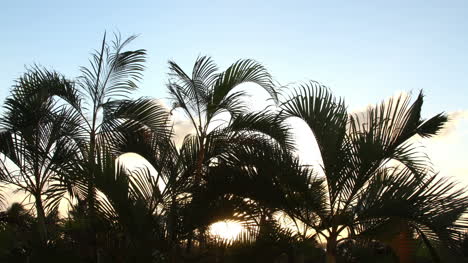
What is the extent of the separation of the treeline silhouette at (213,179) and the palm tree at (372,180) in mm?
13

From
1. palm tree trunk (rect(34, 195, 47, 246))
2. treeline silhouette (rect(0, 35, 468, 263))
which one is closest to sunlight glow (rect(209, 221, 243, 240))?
treeline silhouette (rect(0, 35, 468, 263))

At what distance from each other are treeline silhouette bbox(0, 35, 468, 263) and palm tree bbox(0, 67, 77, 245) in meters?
0.02

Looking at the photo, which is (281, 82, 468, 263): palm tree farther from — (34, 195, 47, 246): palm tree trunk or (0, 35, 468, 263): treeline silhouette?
(34, 195, 47, 246): palm tree trunk

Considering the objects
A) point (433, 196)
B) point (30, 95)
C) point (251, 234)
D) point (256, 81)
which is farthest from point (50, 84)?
point (433, 196)

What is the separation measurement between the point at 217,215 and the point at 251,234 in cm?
72

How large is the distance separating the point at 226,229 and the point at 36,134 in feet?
9.73

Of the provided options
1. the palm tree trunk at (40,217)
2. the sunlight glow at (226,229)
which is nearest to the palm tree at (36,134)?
the palm tree trunk at (40,217)

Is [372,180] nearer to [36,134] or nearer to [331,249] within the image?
[331,249]

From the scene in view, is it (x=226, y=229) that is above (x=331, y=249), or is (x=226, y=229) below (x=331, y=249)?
above

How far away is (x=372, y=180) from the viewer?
582cm

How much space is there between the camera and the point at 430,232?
551cm

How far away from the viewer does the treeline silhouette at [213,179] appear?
5336mm

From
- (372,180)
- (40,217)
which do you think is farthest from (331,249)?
(40,217)

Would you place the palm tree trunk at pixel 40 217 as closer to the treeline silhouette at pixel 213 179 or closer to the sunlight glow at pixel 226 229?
the treeline silhouette at pixel 213 179
